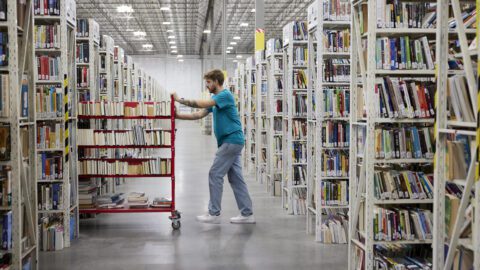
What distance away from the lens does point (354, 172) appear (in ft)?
19.0

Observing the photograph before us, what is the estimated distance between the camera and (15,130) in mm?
4754

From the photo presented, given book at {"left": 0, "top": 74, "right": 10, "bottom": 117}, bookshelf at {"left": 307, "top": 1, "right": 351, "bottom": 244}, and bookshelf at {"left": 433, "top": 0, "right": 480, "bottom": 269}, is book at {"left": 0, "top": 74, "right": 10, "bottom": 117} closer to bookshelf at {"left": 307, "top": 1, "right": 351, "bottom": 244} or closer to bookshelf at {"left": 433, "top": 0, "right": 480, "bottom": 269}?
bookshelf at {"left": 433, "top": 0, "right": 480, "bottom": 269}

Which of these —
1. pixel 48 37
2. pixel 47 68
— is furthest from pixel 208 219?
pixel 48 37

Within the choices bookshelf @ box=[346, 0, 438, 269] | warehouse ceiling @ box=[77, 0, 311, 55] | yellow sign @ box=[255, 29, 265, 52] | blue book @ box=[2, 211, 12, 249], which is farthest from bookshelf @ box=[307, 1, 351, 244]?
warehouse ceiling @ box=[77, 0, 311, 55]

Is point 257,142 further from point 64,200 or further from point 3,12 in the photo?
point 3,12

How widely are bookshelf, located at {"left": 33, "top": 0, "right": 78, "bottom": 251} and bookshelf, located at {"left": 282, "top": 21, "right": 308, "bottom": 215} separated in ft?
11.2

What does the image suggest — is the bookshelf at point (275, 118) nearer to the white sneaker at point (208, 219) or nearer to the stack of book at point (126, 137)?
the white sneaker at point (208, 219)

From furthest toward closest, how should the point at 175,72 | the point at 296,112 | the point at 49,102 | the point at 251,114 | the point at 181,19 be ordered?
1. the point at 175,72
2. the point at 181,19
3. the point at 251,114
4. the point at 296,112
5. the point at 49,102

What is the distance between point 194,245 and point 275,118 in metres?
4.47

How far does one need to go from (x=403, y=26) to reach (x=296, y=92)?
3.59 meters

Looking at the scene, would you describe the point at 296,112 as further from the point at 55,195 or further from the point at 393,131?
the point at 55,195

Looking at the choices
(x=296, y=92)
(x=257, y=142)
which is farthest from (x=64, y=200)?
(x=257, y=142)

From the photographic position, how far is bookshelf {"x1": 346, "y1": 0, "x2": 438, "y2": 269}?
17.0ft

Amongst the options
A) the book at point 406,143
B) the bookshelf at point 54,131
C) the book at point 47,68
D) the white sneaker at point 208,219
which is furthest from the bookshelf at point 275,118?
the book at point 406,143
